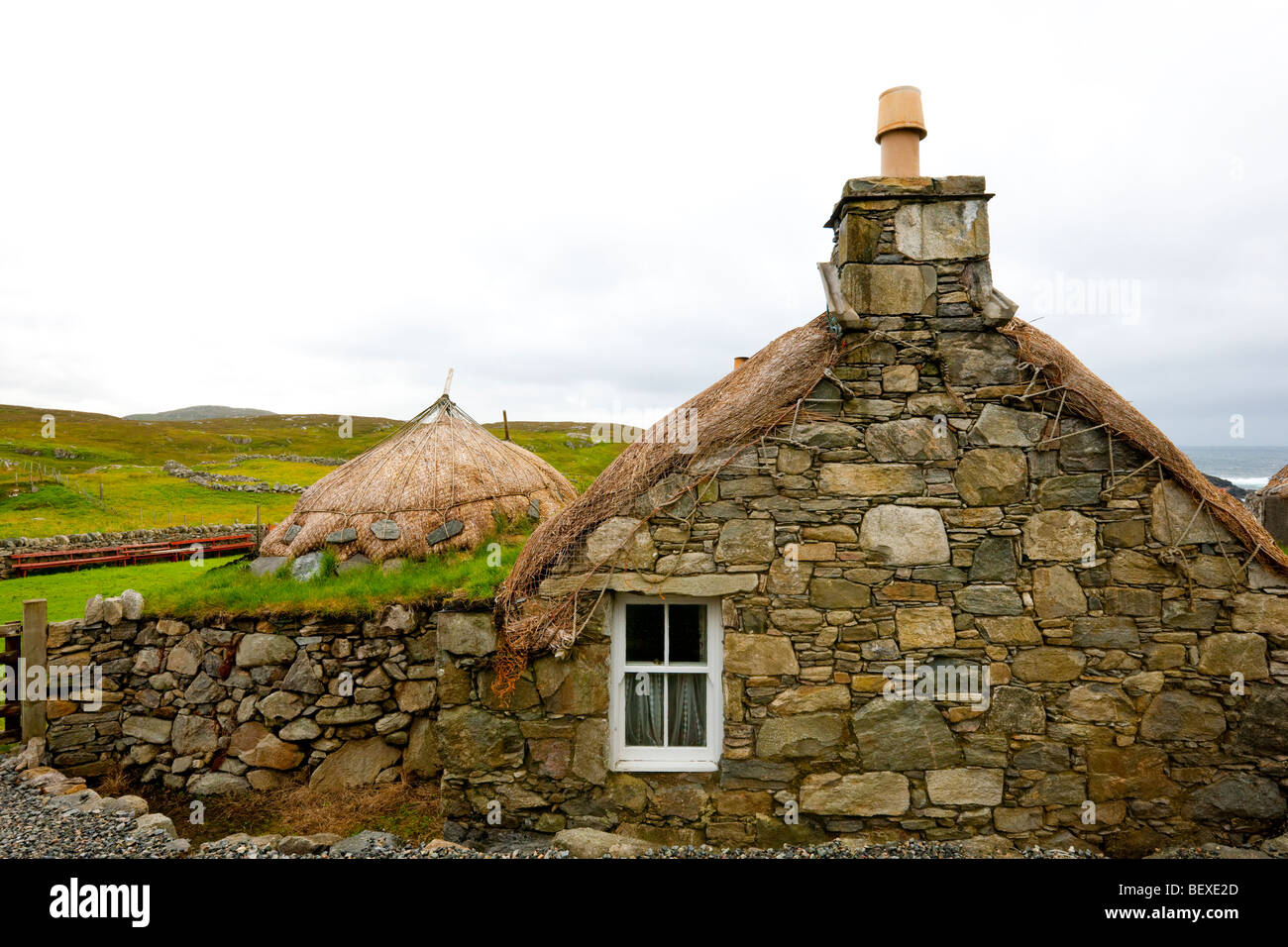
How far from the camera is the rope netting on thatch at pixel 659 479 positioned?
6.42 m

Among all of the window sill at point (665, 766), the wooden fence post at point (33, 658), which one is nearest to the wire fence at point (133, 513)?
the wooden fence post at point (33, 658)

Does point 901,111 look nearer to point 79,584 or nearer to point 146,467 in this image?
point 79,584

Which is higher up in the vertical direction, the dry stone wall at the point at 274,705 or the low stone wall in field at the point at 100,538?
the low stone wall in field at the point at 100,538

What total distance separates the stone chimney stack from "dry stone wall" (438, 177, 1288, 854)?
21 mm

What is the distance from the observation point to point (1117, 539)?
6359 millimetres

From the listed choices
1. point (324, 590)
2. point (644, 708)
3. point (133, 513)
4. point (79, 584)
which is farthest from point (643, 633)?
point (133, 513)

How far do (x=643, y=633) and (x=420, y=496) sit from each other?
5.57 m

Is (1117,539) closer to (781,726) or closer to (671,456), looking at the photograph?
(781,726)

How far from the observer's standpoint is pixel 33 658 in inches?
341

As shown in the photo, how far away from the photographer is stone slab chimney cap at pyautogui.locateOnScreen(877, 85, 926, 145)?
6762 mm

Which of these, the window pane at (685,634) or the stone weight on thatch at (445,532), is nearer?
the window pane at (685,634)

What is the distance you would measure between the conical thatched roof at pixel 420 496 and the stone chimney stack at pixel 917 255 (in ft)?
22.8

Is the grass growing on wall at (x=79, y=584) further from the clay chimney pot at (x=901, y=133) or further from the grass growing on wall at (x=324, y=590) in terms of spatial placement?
the clay chimney pot at (x=901, y=133)
